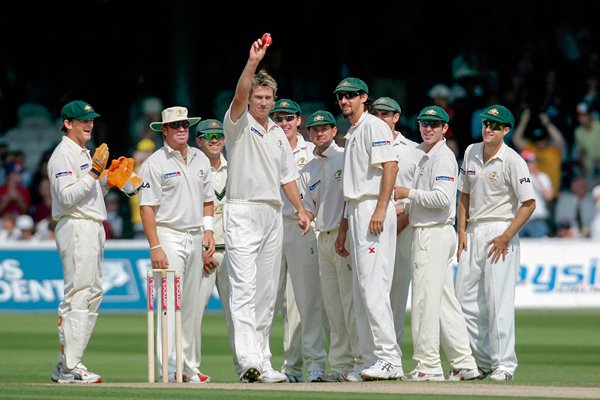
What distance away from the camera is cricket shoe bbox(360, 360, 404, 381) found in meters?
10.3

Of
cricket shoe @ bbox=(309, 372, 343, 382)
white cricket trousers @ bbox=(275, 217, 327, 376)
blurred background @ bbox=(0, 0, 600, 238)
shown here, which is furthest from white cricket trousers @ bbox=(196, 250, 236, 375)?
blurred background @ bbox=(0, 0, 600, 238)

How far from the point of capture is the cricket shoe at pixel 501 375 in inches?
424

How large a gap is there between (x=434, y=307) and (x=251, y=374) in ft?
5.15

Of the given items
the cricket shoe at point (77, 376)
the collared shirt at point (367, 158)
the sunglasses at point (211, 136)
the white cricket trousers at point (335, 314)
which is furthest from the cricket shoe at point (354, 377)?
the sunglasses at point (211, 136)

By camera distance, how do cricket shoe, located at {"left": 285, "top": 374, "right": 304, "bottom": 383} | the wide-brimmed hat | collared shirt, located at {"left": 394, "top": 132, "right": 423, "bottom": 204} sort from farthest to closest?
collared shirt, located at {"left": 394, "top": 132, "right": 423, "bottom": 204}
cricket shoe, located at {"left": 285, "top": 374, "right": 304, "bottom": 383}
the wide-brimmed hat

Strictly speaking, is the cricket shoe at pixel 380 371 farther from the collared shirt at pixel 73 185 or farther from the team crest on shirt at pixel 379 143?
the collared shirt at pixel 73 185

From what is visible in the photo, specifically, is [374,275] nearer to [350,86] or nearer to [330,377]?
[330,377]

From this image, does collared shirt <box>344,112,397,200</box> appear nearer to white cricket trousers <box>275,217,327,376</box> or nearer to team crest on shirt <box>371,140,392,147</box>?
team crest on shirt <box>371,140,392,147</box>

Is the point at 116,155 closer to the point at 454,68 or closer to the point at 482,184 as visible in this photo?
the point at 454,68

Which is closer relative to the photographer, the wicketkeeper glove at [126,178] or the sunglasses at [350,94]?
the sunglasses at [350,94]

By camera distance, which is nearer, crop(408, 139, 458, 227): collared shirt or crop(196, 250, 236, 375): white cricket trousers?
crop(408, 139, 458, 227): collared shirt

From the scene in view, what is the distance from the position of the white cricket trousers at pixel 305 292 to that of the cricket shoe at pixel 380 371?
1.03 metres

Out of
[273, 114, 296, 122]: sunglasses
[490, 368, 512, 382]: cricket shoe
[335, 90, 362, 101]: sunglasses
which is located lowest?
[490, 368, 512, 382]: cricket shoe

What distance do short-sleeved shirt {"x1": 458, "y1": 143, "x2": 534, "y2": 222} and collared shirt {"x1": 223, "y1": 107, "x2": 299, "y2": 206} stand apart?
5.48 feet
